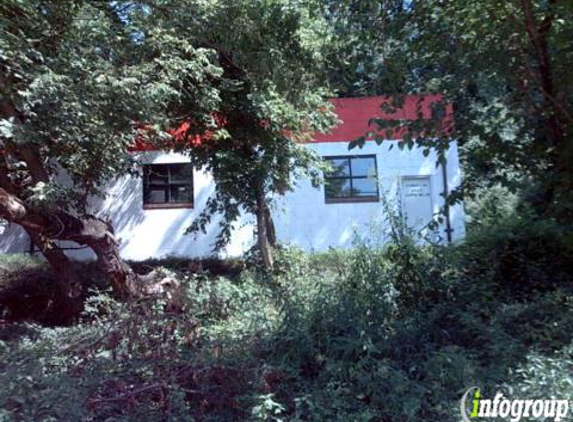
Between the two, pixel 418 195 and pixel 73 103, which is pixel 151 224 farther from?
pixel 73 103

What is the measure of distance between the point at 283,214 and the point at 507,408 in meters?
9.93

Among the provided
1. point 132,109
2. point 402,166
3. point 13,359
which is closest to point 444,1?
point 132,109

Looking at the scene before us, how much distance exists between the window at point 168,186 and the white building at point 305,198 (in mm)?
28

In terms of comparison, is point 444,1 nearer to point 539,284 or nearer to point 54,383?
point 539,284

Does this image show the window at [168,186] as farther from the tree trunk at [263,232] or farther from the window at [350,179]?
the tree trunk at [263,232]

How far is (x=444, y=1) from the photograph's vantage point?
200 inches

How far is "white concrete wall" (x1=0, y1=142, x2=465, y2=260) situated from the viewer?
44.1 ft

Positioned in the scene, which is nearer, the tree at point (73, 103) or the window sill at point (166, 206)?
the tree at point (73, 103)

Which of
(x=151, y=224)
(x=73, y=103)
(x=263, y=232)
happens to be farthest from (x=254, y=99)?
(x=151, y=224)

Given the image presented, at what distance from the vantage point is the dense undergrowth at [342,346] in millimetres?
3818

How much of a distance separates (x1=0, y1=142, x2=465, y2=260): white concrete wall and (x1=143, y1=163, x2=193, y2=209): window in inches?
7.3

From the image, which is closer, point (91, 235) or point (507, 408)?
point (507, 408)

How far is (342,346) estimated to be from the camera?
446cm

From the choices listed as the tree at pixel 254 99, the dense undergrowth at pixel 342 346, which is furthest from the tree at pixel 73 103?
the dense undergrowth at pixel 342 346
